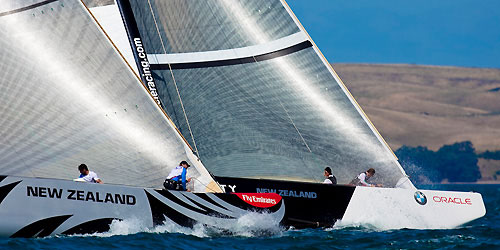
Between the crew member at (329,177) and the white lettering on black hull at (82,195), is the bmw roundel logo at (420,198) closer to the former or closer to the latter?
the crew member at (329,177)

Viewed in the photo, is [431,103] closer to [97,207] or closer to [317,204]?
[317,204]

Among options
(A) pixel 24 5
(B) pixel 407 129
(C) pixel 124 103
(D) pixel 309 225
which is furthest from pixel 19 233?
(B) pixel 407 129

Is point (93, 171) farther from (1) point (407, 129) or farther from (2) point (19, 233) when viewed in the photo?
(1) point (407, 129)

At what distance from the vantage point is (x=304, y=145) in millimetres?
16578

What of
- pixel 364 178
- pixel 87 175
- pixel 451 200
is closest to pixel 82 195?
pixel 87 175

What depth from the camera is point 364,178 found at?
16.0m

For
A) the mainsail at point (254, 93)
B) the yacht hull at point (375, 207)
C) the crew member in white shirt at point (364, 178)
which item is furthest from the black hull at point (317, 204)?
the mainsail at point (254, 93)

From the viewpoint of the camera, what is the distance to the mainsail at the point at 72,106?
12.4 meters

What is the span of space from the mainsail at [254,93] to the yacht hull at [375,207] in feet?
2.02

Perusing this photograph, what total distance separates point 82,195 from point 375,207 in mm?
5631

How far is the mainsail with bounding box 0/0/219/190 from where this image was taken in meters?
12.4

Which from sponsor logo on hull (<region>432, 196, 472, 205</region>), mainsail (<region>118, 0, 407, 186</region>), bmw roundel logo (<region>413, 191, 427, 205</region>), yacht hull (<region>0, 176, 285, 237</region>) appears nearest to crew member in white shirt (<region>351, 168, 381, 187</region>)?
mainsail (<region>118, 0, 407, 186</region>)

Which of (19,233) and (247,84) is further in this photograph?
(247,84)

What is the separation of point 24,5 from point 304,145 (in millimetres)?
5995
